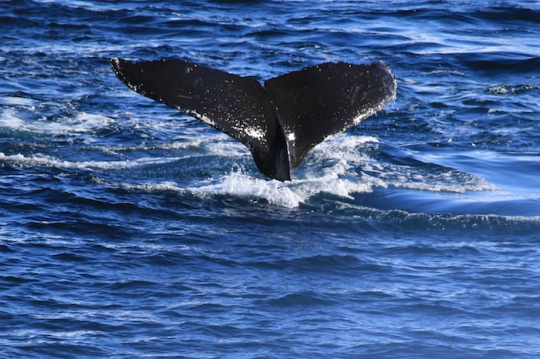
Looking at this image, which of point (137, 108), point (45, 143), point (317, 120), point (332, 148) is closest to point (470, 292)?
point (317, 120)

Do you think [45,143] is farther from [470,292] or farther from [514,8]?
[514,8]

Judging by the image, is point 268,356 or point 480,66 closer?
point 268,356

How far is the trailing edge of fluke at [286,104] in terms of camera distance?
26.5 ft

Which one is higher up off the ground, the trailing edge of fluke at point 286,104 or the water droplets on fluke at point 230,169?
the trailing edge of fluke at point 286,104

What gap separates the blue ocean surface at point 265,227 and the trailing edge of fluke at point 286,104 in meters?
0.65

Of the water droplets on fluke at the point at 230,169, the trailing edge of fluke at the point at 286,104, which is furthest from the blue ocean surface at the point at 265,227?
the trailing edge of fluke at the point at 286,104

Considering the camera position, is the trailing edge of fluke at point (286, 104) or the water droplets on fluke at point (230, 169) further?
the water droplets on fluke at point (230, 169)

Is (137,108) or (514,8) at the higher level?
(514,8)

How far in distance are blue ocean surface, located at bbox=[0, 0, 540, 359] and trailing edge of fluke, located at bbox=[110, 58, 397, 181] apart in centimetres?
65

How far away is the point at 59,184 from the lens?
30.9 ft

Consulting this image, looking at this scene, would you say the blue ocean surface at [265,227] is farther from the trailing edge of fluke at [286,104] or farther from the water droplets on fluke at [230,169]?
the trailing edge of fluke at [286,104]

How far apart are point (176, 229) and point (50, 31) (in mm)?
10245

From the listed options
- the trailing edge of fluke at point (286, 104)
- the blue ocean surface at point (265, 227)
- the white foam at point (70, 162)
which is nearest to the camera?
the blue ocean surface at point (265, 227)

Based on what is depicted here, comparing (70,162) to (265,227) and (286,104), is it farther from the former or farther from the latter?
(286,104)
